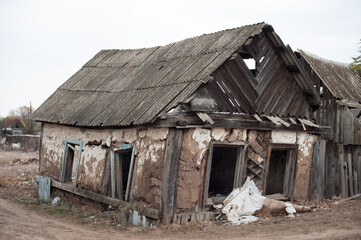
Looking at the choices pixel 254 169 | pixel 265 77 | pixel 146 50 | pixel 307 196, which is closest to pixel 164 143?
pixel 254 169

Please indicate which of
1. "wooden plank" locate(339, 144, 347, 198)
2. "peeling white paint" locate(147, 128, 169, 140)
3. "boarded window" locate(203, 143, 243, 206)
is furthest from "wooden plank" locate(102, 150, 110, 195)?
"wooden plank" locate(339, 144, 347, 198)

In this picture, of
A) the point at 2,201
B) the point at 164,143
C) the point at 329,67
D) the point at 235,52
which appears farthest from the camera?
the point at 329,67

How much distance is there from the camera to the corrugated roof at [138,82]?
964 centimetres

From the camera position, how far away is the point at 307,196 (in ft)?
39.0

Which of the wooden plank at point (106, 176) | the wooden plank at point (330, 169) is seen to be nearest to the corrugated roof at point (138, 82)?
the wooden plank at point (106, 176)

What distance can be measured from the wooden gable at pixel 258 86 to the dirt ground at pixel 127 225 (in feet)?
8.56

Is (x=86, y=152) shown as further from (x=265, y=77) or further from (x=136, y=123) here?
(x=265, y=77)

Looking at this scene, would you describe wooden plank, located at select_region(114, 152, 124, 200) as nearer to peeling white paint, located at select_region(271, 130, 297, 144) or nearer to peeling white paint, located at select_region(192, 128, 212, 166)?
peeling white paint, located at select_region(192, 128, 212, 166)

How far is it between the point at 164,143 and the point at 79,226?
9.54ft

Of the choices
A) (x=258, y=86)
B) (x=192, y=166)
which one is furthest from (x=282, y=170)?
(x=192, y=166)

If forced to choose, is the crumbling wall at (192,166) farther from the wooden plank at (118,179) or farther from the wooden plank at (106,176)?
the wooden plank at (106,176)

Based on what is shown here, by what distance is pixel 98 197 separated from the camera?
432 inches

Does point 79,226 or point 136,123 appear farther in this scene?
point 79,226

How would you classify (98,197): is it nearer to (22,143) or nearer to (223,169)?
(223,169)
